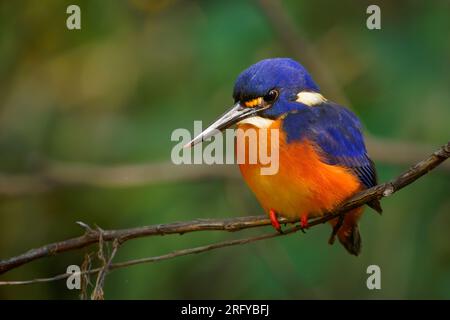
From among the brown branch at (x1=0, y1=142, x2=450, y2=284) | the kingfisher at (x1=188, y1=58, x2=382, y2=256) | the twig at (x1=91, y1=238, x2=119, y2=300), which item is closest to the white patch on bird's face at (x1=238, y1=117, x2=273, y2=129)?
the kingfisher at (x1=188, y1=58, x2=382, y2=256)

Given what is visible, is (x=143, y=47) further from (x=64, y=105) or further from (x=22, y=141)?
(x=22, y=141)

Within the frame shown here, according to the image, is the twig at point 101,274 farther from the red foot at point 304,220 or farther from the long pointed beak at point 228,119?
the red foot at point 304,220

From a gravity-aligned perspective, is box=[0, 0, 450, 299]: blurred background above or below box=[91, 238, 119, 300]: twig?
above

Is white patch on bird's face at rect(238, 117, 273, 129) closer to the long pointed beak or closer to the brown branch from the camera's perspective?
the long pointed beak

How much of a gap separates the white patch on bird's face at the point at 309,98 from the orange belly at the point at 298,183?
0.22m

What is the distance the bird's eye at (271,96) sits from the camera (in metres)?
3.72

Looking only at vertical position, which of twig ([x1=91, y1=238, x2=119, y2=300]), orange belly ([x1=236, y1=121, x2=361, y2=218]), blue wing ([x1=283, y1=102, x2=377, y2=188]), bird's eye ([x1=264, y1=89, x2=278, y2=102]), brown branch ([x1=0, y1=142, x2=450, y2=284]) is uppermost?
Answer: bird's eye ([x1=264, y1=89, x2=278, y2=102])

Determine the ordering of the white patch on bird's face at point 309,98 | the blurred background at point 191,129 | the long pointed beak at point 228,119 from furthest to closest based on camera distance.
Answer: the blurred background at point 191,129, the white patch on bird's face at point 309,98, the long pointed beak at point 228,119

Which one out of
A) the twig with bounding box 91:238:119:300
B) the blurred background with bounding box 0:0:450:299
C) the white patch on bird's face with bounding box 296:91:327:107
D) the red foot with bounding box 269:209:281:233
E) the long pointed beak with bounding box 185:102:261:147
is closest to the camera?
the twig with bounding box 91:238:119:300

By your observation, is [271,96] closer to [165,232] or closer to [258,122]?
[258,122]

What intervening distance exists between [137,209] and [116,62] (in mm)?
1181

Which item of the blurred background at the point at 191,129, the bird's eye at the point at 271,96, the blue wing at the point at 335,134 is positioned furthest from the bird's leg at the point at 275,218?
the blurred background at the point at 191,129

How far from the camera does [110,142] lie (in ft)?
19.9

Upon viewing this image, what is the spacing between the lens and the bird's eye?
12.2 ft
